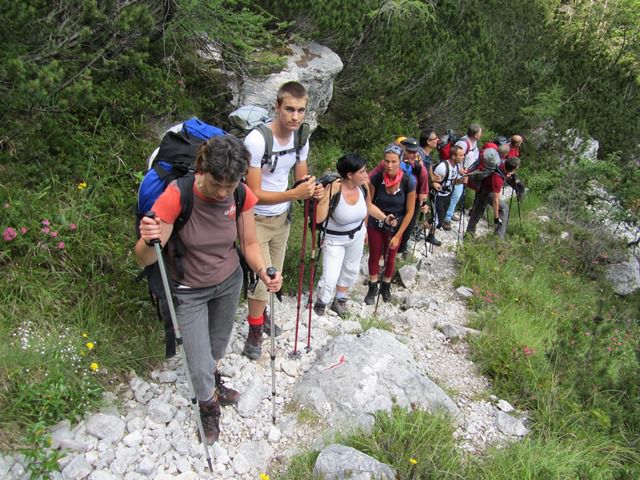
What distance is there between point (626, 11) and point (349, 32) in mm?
13557

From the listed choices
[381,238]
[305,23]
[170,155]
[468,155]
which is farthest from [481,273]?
[170,155]

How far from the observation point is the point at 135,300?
4227 millimetres

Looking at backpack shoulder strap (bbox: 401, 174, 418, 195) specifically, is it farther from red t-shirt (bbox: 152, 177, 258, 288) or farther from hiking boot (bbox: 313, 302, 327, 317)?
red t-shirt (bbox: 152, 177, 258, 288)

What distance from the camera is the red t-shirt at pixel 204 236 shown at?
284cm

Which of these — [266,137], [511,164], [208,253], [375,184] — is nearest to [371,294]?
[375,184]

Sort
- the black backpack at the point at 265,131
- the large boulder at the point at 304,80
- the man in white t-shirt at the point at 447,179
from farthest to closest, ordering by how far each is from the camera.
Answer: the man in white t-shirt at the point at 447,179 < the large boulder at the point at 304,80 < the black backpack at the point at 265,131

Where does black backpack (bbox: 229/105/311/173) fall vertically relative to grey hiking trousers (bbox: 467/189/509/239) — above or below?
above

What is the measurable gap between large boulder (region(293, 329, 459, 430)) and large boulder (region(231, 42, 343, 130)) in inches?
172

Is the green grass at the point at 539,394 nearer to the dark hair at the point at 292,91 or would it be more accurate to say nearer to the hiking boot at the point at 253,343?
the hiking boot at the point at 253,343

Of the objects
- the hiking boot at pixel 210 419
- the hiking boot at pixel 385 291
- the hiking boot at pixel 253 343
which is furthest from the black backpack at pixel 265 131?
the hiking boot at pixel 385 291

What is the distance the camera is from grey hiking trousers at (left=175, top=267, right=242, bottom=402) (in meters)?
3.13

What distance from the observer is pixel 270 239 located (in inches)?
172

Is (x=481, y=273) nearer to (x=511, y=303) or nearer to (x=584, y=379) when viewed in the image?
(x=511, y=303)

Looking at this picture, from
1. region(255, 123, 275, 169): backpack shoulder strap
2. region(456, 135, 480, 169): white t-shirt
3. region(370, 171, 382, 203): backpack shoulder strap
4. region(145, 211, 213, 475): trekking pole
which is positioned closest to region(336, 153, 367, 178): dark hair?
region(370, 171, 382, 203): backpack shoulder strap
